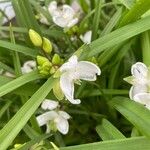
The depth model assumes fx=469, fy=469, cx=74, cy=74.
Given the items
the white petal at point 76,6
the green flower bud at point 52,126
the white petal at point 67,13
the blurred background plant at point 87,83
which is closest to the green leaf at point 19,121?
the blurred background plant at point 87,83

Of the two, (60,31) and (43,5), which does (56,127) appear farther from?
(43,5)

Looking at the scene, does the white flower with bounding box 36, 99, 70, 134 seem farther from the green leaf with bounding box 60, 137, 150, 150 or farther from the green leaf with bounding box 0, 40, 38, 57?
the green leaf with bounding box 60, 137, 150, 150

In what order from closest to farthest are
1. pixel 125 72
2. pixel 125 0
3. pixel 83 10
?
pixel 125 0 → pixel 125 72 → pixel 83 10

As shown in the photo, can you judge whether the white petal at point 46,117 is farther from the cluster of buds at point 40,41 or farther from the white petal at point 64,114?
the cluster of buds at point 40,41

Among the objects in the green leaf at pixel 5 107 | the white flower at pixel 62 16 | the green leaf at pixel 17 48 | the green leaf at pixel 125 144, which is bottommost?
the green leaf at pixel 125 144

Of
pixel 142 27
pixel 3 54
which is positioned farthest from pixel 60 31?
pixel 142 27

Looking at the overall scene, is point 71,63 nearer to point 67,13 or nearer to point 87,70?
point 87,70

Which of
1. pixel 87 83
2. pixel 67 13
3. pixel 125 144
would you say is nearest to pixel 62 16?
pixel 67 13
